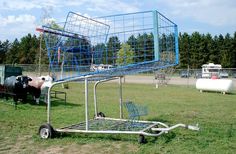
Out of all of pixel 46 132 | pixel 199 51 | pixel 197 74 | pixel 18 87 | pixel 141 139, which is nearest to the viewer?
pixel 141 139

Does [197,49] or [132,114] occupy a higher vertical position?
[197,49]

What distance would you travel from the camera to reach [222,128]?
8305 mm

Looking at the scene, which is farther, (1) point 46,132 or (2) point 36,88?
(2) point 36,88

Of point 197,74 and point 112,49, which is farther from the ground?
point 112,49

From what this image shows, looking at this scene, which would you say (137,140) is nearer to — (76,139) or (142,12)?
(76,139)

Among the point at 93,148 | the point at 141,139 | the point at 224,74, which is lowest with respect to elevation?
the point at 93,148

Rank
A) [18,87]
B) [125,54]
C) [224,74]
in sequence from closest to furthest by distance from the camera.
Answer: [125,54]
[18,87]
[224,74]

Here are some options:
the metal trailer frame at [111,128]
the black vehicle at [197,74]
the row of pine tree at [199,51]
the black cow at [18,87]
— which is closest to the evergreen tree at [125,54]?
the metal trailer frame at [111,128]

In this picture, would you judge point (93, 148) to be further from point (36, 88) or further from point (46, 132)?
point (36, 88)

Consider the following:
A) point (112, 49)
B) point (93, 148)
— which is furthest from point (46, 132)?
point (112, 49)

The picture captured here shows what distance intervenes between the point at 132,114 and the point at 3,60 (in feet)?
259

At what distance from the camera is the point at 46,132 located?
6977mm

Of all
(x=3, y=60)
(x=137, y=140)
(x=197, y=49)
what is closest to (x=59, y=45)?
(x=137, y=140)

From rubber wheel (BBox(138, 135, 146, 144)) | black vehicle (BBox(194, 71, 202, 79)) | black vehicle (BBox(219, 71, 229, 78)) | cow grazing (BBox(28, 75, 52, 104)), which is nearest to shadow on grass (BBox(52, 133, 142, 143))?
rubber wheel (BBox(138, 135, 146, 144))
